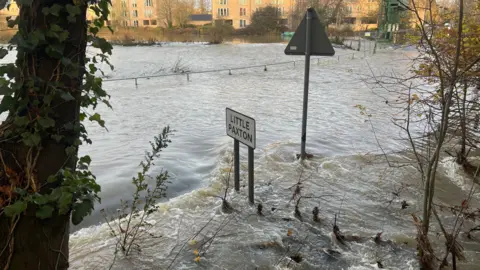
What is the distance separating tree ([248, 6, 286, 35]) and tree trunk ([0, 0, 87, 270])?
68.5 meters

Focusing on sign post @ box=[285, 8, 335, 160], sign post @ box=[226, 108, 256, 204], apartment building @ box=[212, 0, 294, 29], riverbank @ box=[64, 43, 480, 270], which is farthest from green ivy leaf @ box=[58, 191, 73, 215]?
apartment building @ box=[212, 0, 294, 29]

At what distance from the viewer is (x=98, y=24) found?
102 inches

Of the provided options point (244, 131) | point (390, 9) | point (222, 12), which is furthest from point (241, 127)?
point (222, 12)

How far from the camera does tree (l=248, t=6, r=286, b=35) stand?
6874 centimetres

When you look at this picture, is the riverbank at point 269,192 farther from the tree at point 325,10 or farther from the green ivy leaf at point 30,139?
the tree at point 325,10

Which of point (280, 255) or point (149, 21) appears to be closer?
point (280, 255)

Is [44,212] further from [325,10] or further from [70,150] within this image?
[325,10]

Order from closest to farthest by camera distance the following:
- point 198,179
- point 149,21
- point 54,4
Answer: point 54,4 < point 198,179 < point 149,21

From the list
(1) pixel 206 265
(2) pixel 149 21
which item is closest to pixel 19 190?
(1) pixel 206 265

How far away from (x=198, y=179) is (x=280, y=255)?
9.65ft

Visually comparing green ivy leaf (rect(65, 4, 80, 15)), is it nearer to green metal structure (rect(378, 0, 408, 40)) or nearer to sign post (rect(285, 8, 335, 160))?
green metal structure (rect(378, 0, 408, 40))

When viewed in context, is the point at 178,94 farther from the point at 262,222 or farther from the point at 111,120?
the point at 262,222

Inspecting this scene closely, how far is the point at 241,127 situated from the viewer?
460cm

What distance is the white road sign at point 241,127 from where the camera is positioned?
440 cm
